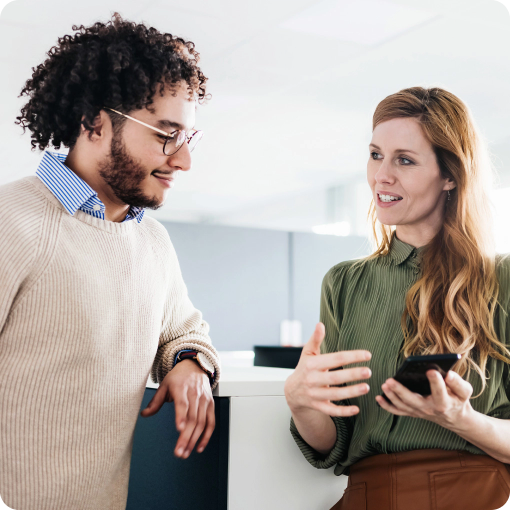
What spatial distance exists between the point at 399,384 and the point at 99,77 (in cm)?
87

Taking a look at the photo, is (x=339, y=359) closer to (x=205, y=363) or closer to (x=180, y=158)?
(x=205, y=363)

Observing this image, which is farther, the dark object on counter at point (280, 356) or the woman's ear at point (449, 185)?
the dark object on counter at point (280, 356)

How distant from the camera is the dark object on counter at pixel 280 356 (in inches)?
116

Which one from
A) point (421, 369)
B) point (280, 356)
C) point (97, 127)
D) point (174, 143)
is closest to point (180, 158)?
point (174, 143)

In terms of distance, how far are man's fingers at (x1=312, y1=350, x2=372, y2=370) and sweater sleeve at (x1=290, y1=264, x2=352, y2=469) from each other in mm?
303

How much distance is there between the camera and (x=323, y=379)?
953 mm

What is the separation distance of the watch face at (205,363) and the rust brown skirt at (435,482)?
0.37 m

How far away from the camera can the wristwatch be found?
46.7 inches

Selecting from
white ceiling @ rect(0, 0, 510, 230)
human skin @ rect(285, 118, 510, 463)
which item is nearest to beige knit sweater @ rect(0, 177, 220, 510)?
human skin @ rect(285, 118, 510, 463)

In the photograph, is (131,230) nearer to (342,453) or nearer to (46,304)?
(46,304)

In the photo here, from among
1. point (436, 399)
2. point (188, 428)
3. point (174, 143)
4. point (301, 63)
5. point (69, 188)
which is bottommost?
point (188, 428)

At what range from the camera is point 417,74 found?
3734mm

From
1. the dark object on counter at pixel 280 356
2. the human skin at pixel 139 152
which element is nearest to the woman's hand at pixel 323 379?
the human skin at pixel 139 152

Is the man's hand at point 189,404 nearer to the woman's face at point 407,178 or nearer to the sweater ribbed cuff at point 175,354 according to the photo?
the sweater ribbed cuff at point 175,354
